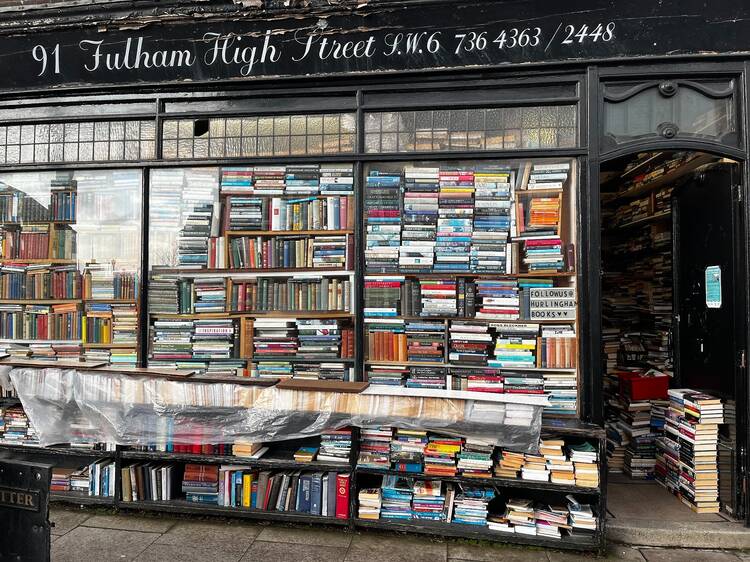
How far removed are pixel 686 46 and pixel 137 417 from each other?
6191 millimetres

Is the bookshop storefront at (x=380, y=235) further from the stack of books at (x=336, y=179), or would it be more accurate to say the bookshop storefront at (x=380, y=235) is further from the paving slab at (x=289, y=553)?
the paving slab at (x=289, y=553)

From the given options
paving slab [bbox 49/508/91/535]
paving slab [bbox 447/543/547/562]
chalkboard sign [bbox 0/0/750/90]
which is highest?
chalkboard sign [bbox 0/0/750/90]

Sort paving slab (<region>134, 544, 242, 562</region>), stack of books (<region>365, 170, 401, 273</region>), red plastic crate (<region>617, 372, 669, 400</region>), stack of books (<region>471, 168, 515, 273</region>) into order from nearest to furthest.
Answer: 1. paving slab (<region>134, 544, 242, 562</region>)
2. stack of books (<region>471, 168, 515, 273</region>)
3. stack of books (<region>365, 170, 401, 273</region>)
4. red plastic crate (<region>617, 372, 669, 400</region>)

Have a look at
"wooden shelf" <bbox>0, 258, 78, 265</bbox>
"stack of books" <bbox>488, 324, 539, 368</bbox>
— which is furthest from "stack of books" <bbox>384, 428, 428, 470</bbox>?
"wooden shelf" <bbox>0, 258, 78, 265</bbox>

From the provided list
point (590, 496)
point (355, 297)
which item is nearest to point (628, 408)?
point (590, 496)

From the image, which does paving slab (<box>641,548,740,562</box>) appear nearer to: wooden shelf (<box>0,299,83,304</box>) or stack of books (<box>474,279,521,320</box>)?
stack of books (<box>474,279,521,320</box>)

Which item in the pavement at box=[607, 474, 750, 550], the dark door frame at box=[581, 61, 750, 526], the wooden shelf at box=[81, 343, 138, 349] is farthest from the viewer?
the wooden shelf at box=[81, 343, 138, 349]

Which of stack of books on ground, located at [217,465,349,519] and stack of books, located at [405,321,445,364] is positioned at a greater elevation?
stack of books, located at [405,321,445,364]

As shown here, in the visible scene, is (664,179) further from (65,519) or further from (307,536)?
(65,519)

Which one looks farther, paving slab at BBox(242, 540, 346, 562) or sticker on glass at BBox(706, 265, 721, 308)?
sticker on glass at BBox(706, 265, 721, 308)

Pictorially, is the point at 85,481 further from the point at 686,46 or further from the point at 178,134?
the point at 686,46

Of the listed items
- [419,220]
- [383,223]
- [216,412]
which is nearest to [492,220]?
[419,220]

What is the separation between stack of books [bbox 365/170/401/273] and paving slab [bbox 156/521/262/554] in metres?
2.67

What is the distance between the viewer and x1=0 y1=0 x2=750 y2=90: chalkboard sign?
429 centimetres
